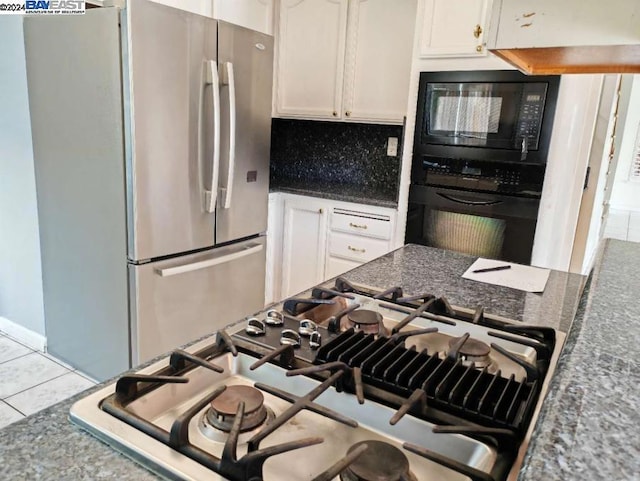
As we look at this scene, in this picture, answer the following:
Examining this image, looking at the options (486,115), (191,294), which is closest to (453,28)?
(486,115)

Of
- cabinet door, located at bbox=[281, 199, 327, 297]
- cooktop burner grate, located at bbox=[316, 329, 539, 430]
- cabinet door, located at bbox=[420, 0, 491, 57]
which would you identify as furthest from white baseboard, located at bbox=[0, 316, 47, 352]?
cabinet door, located at bbox=[420, 0, 491, 57]

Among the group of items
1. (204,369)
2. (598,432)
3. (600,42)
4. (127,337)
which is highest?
(600,42)

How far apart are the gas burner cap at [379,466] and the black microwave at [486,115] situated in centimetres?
205

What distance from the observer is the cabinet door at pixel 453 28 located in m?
2.39

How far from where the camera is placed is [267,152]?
268cm

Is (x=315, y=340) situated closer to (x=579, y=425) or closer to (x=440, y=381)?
(x=440, y=381)

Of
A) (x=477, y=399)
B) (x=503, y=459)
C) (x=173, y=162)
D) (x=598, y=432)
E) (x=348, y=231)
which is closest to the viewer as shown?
(x=598, y=432)

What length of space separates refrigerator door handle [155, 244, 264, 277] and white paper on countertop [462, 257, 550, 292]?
4.37ft

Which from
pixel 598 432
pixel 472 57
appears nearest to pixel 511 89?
pixel 472 57

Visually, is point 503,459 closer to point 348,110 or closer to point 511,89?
point 511,89

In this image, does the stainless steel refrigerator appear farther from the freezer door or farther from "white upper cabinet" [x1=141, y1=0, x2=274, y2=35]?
"white upper cabinet" [x1=141, y1=0, x2=274, y2=35]

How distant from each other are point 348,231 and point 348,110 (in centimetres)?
79

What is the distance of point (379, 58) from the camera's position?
296 cm

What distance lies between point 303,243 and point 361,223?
47 cm
